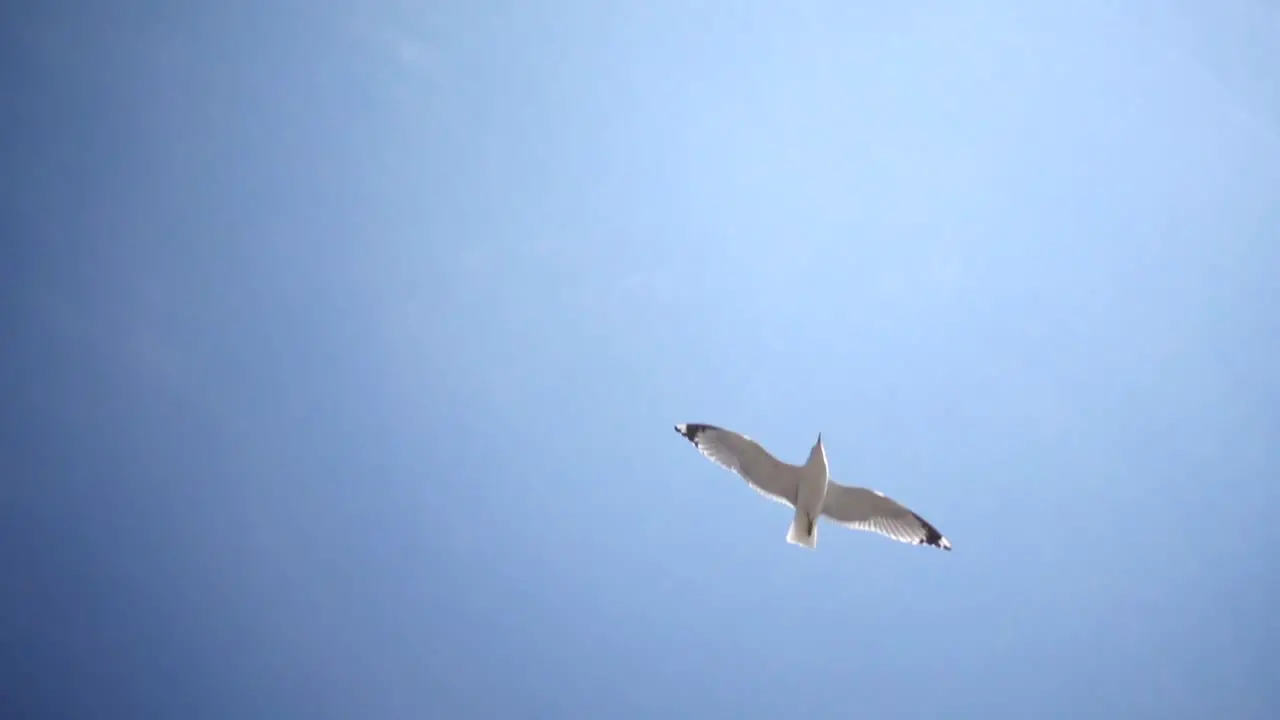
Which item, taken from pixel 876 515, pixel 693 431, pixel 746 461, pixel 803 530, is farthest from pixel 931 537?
pixel 693 431

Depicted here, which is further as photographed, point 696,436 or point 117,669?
point 117,669

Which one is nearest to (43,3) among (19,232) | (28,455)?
(19,232)

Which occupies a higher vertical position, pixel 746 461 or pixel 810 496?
pixel 746 461

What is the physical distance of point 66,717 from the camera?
49.0ft

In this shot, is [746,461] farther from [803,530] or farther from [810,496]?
[803,530]

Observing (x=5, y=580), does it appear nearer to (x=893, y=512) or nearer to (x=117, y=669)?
(x=117, y=669)

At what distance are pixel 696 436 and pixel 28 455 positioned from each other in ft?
44.6

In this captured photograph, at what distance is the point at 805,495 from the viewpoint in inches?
344

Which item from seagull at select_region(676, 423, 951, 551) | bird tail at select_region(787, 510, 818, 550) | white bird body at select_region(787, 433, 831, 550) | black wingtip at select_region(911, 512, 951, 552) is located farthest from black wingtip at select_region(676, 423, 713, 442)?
black wingtip at select_region(911, 512, 951, 552)

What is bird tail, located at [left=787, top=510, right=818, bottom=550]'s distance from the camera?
8.66 m

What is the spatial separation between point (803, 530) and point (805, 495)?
0.37 metres

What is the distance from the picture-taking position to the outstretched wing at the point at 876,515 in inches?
346

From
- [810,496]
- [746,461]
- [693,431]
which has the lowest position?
[810,496]

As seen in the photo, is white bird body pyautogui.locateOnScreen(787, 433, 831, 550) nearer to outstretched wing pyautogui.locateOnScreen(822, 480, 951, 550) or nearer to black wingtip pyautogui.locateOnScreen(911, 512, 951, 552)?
outstretched wing pyautogui.locateOnScreen(822, 480, 951, 550)
